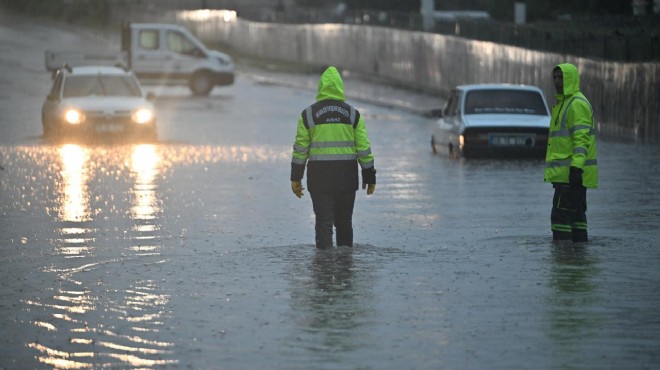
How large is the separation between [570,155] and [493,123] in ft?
36.9

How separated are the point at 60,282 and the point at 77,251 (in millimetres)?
1880

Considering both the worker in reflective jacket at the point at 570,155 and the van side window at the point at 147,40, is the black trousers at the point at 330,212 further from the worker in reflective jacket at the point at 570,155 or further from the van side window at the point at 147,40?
the van side window at the point at 147,40

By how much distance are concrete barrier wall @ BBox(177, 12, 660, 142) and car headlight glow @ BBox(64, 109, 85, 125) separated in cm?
999

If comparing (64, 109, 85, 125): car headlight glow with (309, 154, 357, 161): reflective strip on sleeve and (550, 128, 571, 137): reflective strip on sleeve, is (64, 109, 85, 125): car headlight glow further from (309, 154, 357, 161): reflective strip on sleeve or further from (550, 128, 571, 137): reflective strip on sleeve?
(550, 128, 571, 137): reflective strip on sleeve

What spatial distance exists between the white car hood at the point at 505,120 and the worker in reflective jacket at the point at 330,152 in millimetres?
11731

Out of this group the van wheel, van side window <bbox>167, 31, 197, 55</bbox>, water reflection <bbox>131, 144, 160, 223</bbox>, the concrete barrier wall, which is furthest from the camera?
van side window <bbox>167, 31, 197, 55</bbox>

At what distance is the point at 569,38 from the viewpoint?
34562 millimetres

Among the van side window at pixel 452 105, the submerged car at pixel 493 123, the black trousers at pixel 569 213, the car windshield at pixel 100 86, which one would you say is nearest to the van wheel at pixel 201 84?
the car windshield at pixel 100 86

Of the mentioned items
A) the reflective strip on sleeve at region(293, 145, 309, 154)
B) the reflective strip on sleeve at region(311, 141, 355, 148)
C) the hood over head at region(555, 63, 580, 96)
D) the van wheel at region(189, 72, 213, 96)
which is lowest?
the van wheel at region(189, 72, 213, 96)

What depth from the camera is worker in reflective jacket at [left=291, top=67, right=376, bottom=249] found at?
1358cm

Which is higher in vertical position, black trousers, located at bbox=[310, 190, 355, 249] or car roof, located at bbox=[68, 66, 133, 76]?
black trousers, located at bbox=[310, 190, 355, 249]

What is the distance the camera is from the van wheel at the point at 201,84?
47281mm

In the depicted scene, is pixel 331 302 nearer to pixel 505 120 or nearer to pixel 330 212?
pixel 330 212

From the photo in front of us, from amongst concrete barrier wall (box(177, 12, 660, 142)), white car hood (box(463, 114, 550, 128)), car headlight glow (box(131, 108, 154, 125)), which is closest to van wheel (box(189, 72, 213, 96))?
concrete barrier wall (box(177, 12, 660, 142))
